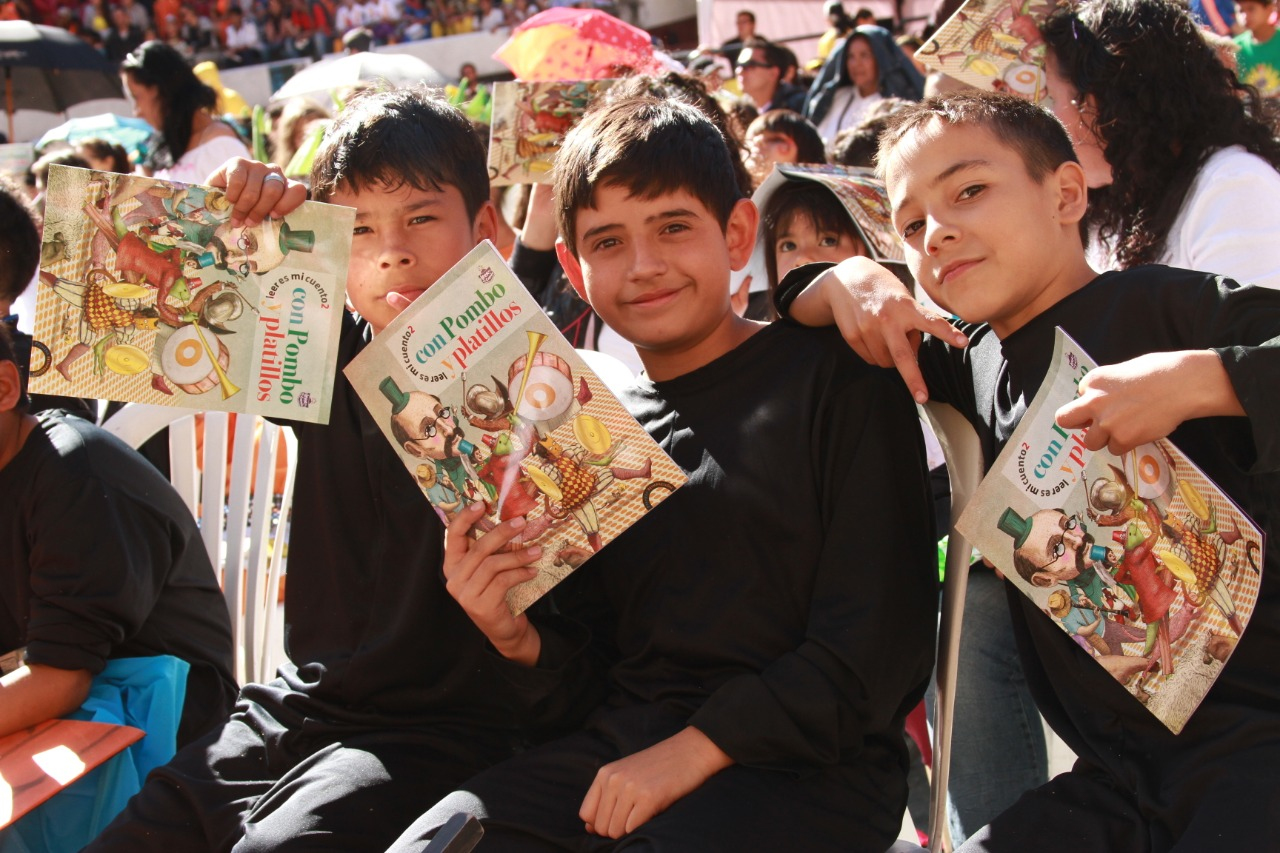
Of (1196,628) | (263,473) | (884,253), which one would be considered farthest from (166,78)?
(1196,628)

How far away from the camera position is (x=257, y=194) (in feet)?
5.28

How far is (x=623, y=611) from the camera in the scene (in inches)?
66.4

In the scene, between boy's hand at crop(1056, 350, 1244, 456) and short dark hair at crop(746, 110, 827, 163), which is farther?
short dark hair at crop(746, 110, 827, 163)

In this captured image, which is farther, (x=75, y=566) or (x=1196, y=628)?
(x=75, y=566)

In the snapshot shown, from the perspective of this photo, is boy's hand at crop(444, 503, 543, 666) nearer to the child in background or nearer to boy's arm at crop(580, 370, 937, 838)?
boy's arm at crop(580, 370, 937, 838)

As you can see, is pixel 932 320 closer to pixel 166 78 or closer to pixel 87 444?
pixel 87 444

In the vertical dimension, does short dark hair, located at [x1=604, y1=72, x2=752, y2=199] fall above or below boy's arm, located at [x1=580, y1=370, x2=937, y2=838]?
above

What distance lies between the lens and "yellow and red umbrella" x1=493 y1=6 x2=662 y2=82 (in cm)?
373

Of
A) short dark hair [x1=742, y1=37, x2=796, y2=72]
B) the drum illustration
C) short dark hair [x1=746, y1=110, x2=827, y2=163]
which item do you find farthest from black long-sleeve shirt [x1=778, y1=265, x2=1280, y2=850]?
short dark hair [x1=742, y1=37, x2=796, y2=72]

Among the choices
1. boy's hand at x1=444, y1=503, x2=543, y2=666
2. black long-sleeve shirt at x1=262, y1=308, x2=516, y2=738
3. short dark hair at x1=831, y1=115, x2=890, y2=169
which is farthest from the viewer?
short dark hair at x1=831, y1=115, x2=890, y2=169

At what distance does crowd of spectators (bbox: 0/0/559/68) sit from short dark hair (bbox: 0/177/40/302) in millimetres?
16949

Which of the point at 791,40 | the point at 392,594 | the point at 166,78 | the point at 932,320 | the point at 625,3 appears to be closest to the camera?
the point at 932,320

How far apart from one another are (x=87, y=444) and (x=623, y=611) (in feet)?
3.80

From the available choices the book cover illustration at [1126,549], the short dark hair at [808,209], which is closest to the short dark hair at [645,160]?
the book cover illustration at [1126,549]
